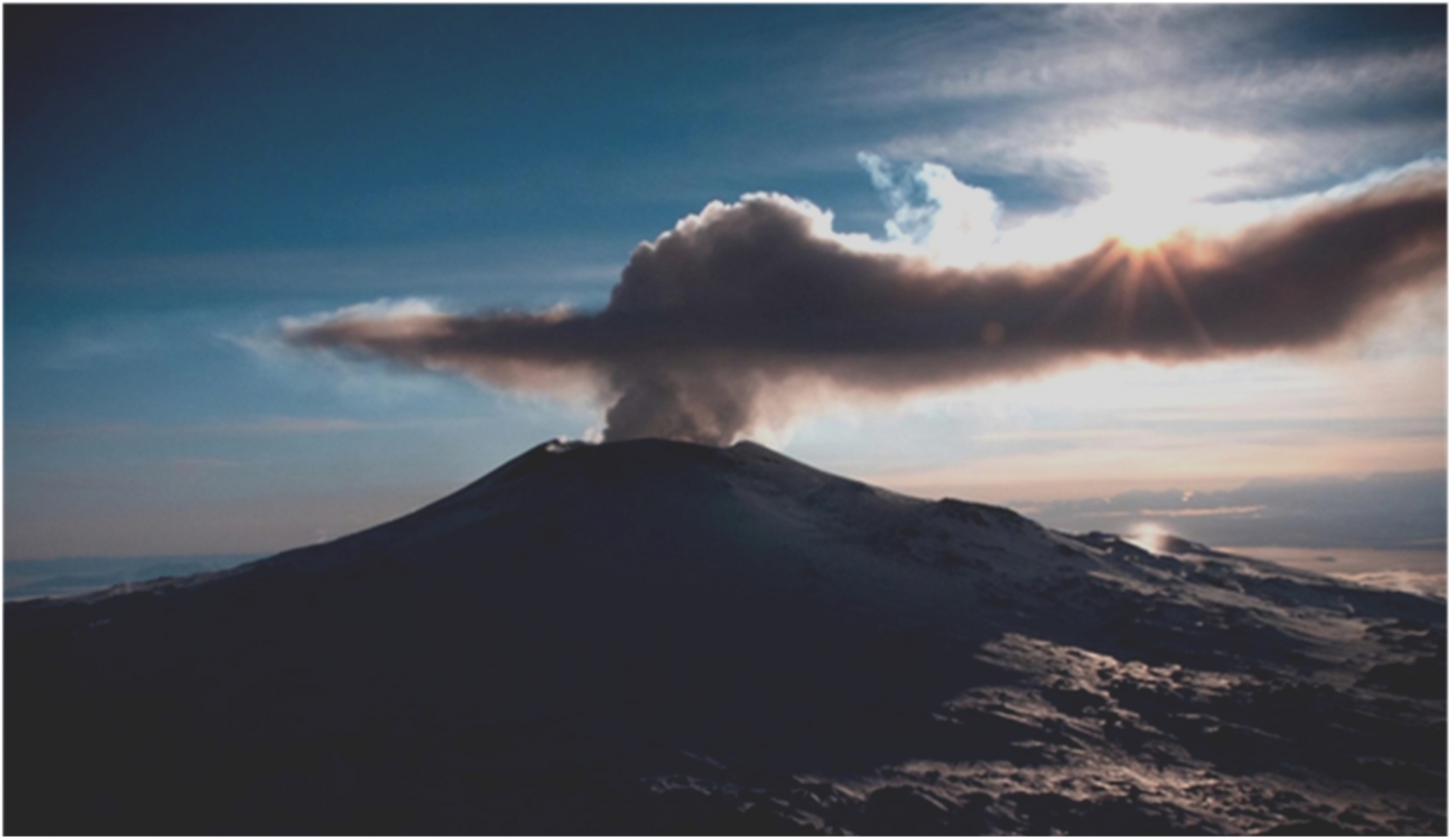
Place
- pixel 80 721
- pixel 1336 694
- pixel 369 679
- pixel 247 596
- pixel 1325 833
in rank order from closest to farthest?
pixel 1325 833 < pixel 80 721 < pixel 369 679 < pixel 1336 694 < pixel 247 596

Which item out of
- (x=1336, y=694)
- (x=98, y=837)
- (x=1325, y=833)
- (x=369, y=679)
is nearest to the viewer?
(x=98, y=837)

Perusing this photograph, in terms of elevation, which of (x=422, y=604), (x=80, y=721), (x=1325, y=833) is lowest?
(x=1325, y=833)

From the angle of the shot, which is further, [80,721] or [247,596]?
[247,596]

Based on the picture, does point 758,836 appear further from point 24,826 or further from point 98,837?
point 24,826

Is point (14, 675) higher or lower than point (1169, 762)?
higher

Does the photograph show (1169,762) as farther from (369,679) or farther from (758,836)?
(369,679)

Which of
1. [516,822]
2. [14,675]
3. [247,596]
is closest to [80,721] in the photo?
[14,675]
